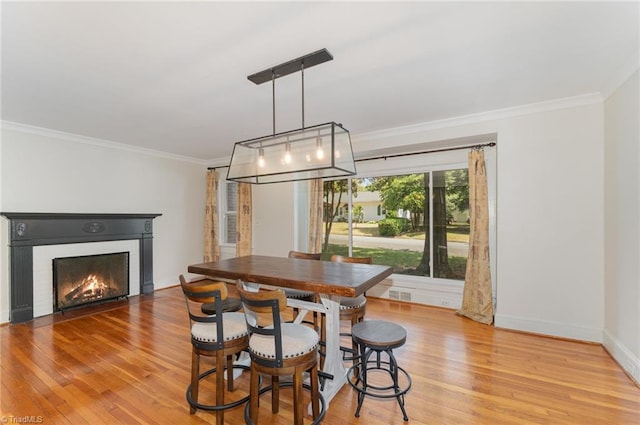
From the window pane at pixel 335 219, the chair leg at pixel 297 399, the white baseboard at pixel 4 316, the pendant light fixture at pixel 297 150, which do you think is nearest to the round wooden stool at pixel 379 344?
the chair leg at pixel 297 399

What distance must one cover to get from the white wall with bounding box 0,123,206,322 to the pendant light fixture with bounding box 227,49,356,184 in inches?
133

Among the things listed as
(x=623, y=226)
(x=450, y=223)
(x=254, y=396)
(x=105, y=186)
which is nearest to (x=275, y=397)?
(x=254, y=396)

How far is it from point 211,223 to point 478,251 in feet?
16.4

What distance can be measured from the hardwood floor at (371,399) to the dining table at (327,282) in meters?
0.20

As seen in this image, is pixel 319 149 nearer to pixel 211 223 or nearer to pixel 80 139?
pixel 80 139

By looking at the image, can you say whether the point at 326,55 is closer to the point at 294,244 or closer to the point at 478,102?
the point at 478,102

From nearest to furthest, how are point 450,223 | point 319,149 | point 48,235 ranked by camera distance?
point 319,149, point 48,235, point 450,223

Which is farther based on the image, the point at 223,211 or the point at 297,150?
the point at 223,211

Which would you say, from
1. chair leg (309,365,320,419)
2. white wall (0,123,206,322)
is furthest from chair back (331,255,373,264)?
white wall (0,123,206,322)

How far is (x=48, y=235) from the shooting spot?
4.23m

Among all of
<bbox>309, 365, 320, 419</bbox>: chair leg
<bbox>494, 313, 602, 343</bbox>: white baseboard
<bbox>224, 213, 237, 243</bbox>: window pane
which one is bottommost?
<bbox>494, 313, 602, 343</bbox>: white baseboard

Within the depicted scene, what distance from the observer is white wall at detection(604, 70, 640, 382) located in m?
2.55

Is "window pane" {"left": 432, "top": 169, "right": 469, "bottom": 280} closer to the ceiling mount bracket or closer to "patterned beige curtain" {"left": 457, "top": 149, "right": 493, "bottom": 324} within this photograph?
"patterned beige curtain" {"left": 457, "top": 149, "right": 493, "bottom": 324}

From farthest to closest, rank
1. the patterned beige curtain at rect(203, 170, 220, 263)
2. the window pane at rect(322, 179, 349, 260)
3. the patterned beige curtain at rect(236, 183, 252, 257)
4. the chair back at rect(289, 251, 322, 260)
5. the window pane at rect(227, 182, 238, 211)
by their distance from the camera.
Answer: the window pane at rect(227, 182, 238, 211)
the patterned beige curtain at rect(203, 170, 220, 263)
the patterned beige curtain at rect(236, 183, 252, 257)
the window pane at rect(322, 179, 349, 260)
the chair back at rect(289, 251, 322, 260)
